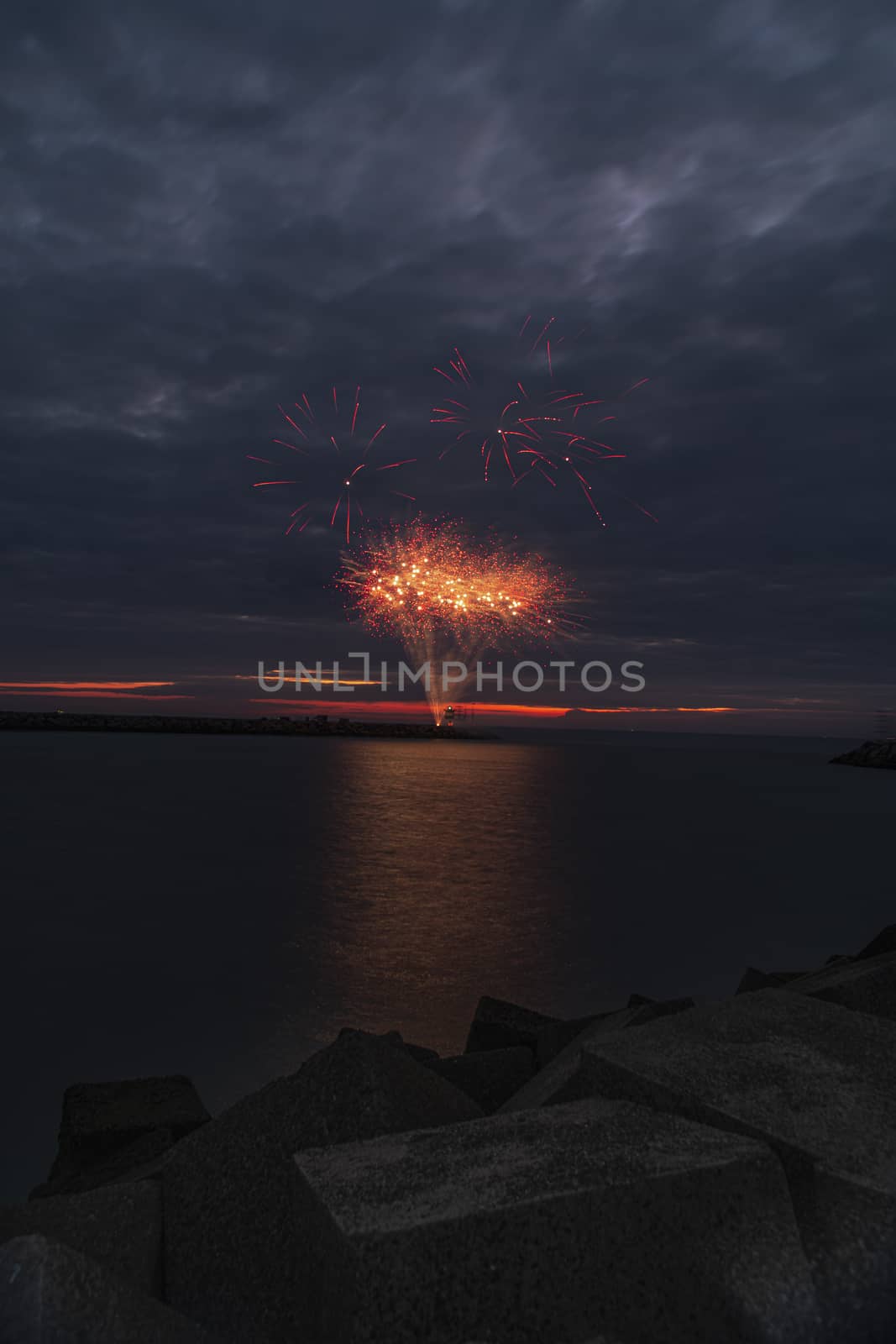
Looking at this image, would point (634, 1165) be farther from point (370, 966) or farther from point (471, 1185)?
point (370, 966)

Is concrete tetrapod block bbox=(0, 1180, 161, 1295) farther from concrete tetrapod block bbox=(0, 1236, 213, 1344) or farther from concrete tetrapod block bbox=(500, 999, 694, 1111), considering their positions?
concrete tetrapod block bbox=(500, 999, 694, 1111)

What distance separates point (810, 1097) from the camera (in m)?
3.06

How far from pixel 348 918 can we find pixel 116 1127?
10400 millimetres

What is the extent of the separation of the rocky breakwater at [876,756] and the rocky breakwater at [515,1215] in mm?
99396

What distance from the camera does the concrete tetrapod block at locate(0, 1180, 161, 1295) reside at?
2754mm

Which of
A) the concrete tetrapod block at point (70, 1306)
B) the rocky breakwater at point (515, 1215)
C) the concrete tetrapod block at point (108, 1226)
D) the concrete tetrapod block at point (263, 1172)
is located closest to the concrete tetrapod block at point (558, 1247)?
the rocky breakwater at point (515, 1215)

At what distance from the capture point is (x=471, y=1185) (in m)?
2.32

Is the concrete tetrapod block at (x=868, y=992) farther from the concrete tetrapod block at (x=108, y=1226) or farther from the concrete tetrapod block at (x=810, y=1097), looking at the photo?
the concrete tetrapod block at (x=108, y=1226)

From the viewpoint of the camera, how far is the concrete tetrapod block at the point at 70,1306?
1.97 m

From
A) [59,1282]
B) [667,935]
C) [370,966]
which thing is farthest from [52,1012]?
[667,935]

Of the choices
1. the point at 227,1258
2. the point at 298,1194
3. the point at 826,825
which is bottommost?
the point at 826,825

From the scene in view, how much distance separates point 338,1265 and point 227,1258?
34.4 inches

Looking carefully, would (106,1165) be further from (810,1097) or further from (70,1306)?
(810,1097)

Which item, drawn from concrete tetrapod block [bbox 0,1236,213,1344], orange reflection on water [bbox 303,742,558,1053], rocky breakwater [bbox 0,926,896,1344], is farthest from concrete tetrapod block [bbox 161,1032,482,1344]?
orange reflection on water [bbox 303,742,558,1053]
